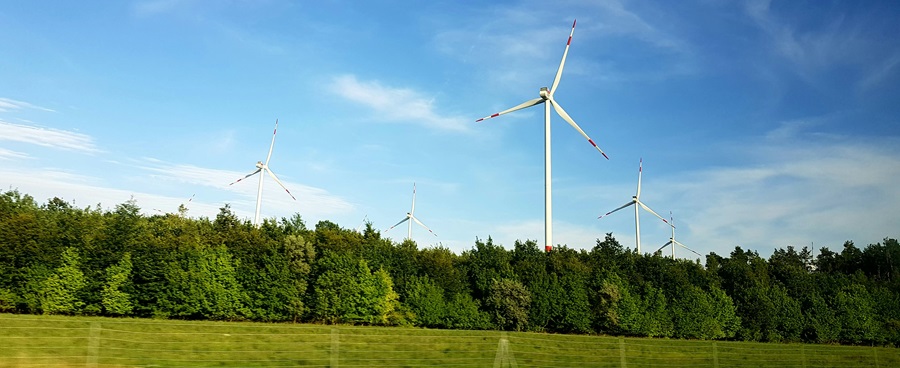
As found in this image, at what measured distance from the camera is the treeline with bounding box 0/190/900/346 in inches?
1345

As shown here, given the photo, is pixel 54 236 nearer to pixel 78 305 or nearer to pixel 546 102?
pixel 78 305

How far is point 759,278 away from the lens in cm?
5153

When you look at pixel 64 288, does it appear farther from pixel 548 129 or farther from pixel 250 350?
→ pixel 548 129

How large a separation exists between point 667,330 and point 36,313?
37642 mm

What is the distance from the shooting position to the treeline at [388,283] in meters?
34.2

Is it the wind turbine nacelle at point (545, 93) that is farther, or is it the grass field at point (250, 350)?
the wind turbine nacelle at point (545, 93)

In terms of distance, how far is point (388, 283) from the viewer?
129 ft

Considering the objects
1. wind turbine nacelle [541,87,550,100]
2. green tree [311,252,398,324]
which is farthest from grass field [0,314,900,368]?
wind turbine nacelle [541,87,550,100]

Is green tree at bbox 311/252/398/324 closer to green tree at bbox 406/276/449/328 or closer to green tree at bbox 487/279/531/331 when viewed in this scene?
green tree at bbox 406/276/449/328

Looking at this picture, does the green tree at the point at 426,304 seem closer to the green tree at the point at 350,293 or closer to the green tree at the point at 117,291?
the green tree at the point at 350,293

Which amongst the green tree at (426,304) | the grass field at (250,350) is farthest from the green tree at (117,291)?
the green tree at (426,304)

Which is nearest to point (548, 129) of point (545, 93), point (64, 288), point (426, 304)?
point (545, 93)

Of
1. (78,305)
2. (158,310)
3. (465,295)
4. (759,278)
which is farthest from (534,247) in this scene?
(78,305)

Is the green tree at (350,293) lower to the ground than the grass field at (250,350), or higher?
higher
